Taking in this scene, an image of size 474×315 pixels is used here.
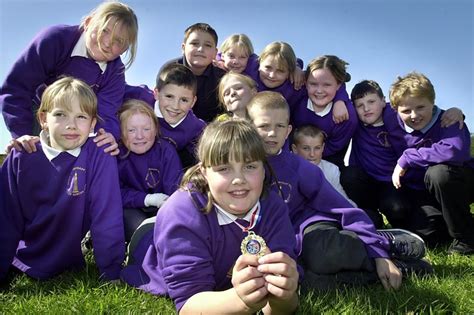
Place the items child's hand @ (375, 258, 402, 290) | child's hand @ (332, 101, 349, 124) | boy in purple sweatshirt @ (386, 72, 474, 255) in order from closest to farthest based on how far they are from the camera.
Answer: child's hand @ (375, 258, 402, 290), boy in purple sweatshirt @ (386, 72, 474, 255), child's hand @ (332, 101, 349, 124)

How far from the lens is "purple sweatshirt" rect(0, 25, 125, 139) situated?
4.37 meters

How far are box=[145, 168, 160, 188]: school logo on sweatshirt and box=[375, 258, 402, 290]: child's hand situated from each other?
86.8 inches

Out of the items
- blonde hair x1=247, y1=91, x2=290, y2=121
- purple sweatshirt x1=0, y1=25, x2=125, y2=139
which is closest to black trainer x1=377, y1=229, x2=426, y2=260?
blonde hair x1=247, y1=91, x2=290, y2=121

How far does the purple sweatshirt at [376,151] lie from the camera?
17.9 feet

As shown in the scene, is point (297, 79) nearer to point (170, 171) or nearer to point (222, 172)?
point (170, 171)

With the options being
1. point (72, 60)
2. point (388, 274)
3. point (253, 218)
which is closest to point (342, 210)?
point (388, 274)

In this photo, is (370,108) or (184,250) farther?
(370,108)

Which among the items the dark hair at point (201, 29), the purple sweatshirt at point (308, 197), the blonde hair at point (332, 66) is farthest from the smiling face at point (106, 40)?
the blonde hair at point (332, 66)

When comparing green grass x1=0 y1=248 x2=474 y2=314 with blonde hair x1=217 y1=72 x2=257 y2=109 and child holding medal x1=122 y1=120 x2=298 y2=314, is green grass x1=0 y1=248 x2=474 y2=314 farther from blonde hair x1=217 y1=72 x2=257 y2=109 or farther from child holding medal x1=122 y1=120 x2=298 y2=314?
blonde hair x1=217 y1=72 x2=257 y2=109

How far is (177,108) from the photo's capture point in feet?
16.3

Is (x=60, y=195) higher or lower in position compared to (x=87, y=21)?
lower

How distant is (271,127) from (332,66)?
1.98 meters

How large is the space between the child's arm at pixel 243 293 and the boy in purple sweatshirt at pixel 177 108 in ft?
9.13

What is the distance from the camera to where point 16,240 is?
145 inches
